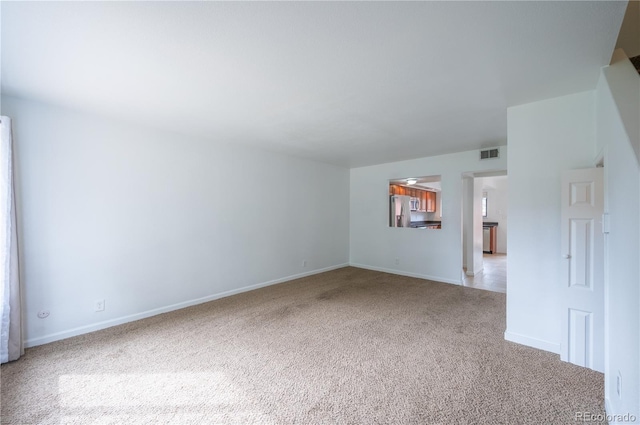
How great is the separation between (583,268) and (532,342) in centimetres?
89

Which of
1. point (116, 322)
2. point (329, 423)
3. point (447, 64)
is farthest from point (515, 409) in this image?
point (116, 322)

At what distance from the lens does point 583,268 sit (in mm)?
2301

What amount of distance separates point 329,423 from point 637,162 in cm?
217

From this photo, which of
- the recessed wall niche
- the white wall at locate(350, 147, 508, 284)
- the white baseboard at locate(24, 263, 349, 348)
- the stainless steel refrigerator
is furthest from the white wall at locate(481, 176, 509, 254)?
the white baseboard at locate(24, 263, 349, 348)

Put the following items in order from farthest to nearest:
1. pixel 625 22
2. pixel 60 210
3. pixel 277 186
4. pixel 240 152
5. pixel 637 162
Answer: pixel 277 186 → pixel 240 152 → pixel 60 210 → pixel 625 22 → pixel 637 162

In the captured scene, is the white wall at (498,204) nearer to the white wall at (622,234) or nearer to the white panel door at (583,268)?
the white panel door at (583,268)

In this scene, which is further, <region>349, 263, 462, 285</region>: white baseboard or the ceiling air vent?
<region>349, 263, 462, 285</region>: white baseboard

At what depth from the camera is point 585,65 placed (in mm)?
2020

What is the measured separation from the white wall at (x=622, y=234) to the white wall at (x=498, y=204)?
7.80m

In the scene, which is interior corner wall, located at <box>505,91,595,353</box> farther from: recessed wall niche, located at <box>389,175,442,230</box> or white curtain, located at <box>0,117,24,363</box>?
white curtain, located at <box>0,117,24,363</box>

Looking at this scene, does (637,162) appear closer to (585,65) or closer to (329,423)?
(585,65)

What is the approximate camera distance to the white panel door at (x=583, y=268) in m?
2.22

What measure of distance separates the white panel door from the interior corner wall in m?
0.15

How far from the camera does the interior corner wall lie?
97.8 inches
